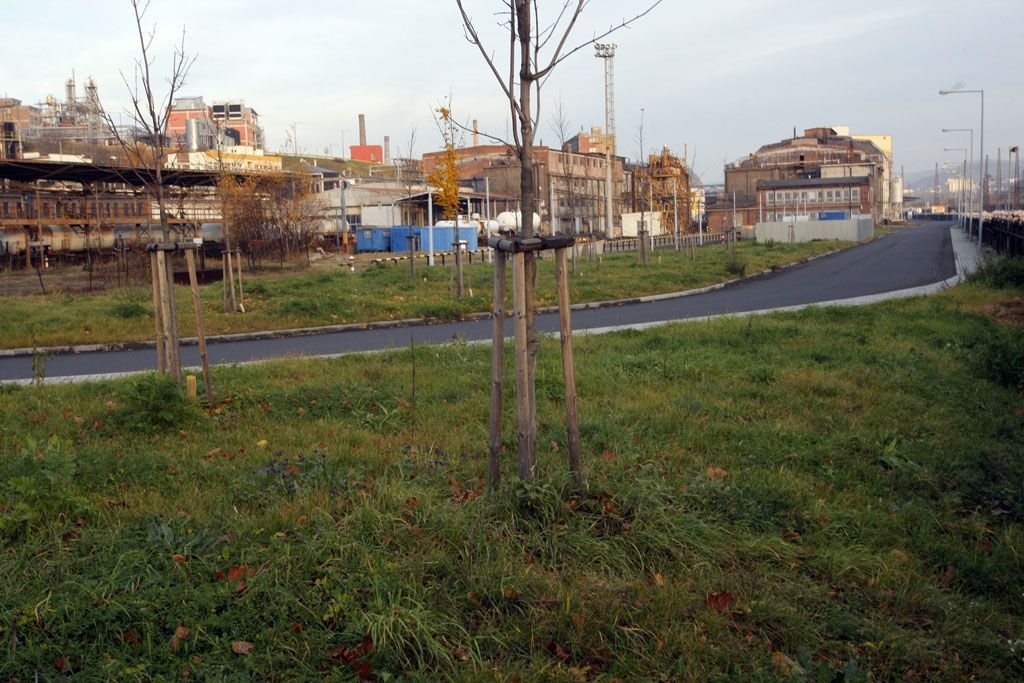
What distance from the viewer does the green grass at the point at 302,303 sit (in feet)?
59.8

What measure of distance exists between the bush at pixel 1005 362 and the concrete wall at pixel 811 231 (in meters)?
56.2

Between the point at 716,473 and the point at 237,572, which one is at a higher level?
the point at 237,572

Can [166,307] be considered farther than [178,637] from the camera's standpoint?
Yes

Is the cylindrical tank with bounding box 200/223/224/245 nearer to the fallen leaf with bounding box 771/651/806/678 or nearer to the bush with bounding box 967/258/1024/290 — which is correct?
the bush with bounding box 967/258/1024/290

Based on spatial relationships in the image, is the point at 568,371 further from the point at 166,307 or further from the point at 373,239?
the point at 373,239

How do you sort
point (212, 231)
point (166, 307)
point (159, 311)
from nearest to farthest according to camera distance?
point (166, 307) < point (159, 311) < point (212, 231)

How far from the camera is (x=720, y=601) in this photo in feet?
15.5

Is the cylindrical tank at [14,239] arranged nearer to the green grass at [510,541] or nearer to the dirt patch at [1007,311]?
the green grass at [510,541]

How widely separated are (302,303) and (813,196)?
95733 millimetres

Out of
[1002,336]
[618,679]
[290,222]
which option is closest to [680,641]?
[618,679]

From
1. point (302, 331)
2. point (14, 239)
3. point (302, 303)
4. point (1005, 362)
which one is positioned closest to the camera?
point (1005, 362)

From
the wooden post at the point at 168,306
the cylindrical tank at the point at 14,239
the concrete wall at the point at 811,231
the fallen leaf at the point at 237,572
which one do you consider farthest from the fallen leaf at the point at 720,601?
the concrete wall at the point at 811,231

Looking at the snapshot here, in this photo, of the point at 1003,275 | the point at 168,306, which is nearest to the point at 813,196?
the point at 1003,275

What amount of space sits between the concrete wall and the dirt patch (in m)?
48.4
